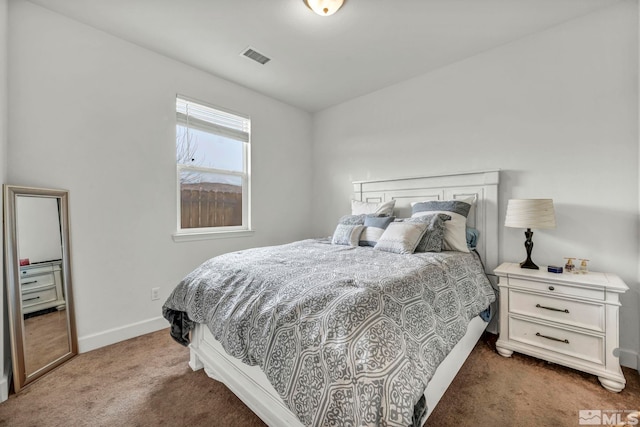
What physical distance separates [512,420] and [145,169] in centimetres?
319

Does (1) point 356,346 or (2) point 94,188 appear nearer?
(1) point 356,346

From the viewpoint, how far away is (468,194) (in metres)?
2.54

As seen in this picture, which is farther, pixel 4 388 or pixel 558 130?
pixel 558 130

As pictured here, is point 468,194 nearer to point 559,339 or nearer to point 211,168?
point 559,339

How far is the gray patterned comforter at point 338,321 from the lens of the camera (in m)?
0.89

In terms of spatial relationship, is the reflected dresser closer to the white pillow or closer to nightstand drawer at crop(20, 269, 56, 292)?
nightstand drawer at crop(20, 269, 56, 292)

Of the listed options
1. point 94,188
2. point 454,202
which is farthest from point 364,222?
point 94,188

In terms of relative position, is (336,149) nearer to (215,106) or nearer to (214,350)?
(215,106)

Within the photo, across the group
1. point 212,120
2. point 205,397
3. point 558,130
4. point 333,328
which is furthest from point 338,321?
point 212,120

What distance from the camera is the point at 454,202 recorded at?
95.4 inches

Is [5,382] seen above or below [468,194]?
below

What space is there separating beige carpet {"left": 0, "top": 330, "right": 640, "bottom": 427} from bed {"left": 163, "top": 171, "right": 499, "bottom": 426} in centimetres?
14

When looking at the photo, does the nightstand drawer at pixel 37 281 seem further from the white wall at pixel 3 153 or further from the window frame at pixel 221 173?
the window frame at pixel 221 173

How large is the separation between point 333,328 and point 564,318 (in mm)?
1796
